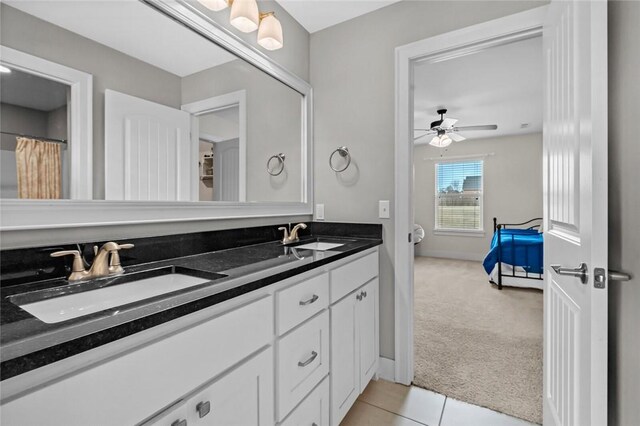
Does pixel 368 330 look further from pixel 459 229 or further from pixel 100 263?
pixel 459 229

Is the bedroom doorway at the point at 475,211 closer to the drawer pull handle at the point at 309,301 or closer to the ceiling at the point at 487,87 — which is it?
the ceiling at the point at 487,87

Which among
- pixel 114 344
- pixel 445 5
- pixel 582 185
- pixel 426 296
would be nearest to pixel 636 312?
pixel 582 185

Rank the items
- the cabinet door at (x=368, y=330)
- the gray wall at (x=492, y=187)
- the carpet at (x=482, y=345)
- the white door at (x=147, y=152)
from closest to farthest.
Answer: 1. the white door at (x=147, y=152)
2. the cabinet door at (x=368, y=330)
3. the carpet at (x=482, y=345)
4. the gray wall at (x=492, y=187)

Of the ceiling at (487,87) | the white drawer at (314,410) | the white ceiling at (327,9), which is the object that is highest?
the ceiling at (487,87)

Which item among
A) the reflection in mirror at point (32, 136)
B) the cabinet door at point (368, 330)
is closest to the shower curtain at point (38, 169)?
the reflection in mirror at point (32, 136)

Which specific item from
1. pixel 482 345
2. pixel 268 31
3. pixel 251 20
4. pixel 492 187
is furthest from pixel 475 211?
pixel 251 20

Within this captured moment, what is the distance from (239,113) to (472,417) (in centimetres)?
215

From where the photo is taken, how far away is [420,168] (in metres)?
6.52

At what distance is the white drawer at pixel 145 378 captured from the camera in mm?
511

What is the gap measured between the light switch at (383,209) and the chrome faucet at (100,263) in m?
1.48

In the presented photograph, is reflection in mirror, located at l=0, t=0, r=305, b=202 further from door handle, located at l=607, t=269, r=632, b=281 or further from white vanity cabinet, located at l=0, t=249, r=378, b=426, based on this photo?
door handle, located at l=607, t=269, r=632, b=281

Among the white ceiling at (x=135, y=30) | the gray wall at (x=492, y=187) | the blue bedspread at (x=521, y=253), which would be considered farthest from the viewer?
the gray wall at (x=492, y=187)

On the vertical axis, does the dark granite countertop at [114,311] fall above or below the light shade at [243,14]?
below

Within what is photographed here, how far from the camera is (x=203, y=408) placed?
2.54 ft
